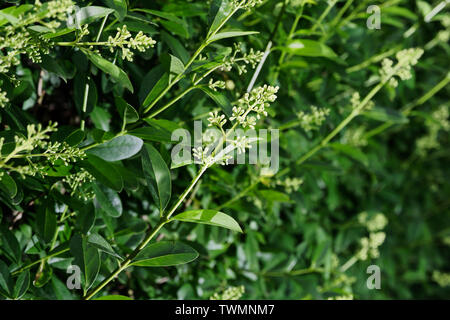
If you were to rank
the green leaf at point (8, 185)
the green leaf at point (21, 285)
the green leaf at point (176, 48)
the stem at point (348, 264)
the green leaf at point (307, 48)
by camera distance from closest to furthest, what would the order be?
the green leaf at point (8, 185), the green leaf at point (21, 285), the green leaf at point (176, 48), the green leaf at point (307, 48), the stem at point (348, 264)

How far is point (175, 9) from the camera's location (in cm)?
116

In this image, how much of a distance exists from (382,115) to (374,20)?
0.33 metres

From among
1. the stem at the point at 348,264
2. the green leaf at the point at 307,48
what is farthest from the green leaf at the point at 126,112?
the stem at the point at 348,264

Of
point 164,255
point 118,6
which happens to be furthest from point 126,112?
point 164,255

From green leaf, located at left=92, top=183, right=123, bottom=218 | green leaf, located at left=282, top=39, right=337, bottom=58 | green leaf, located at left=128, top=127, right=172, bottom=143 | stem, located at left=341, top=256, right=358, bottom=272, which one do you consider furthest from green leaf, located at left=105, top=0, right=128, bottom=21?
stem, located at left=341, top=256, right=358, bottom=272

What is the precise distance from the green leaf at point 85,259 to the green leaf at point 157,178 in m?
0.18

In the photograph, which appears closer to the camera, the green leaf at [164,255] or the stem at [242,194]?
the green leaf at [164,255]

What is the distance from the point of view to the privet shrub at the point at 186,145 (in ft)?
2.90

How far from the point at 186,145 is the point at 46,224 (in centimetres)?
37

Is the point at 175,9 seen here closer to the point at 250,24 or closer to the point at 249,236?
the point at 250,24

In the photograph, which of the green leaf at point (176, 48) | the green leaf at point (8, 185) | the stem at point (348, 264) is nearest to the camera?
the green leaf at point (8, 185)

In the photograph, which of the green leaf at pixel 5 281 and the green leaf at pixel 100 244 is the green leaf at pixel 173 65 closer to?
the green leaf at pixel 100 244

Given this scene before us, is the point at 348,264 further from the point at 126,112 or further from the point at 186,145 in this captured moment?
the point at 126,112
